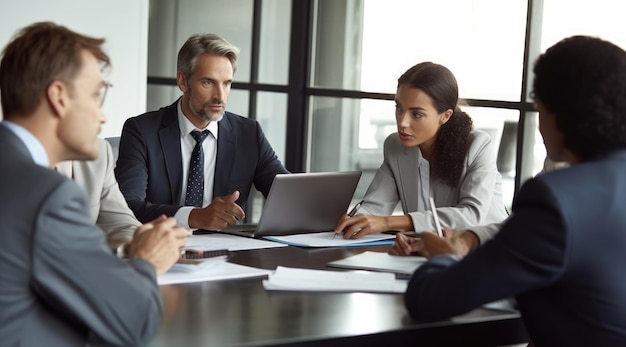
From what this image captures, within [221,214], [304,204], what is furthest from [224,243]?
[304,204]

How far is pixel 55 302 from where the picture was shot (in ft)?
5.79

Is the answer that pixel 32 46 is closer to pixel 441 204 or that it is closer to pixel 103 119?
pixel 103 119

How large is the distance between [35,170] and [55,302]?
258 mm

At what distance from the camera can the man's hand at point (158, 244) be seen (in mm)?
2135

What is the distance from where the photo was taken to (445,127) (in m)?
3.88

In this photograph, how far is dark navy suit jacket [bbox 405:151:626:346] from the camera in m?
1.87

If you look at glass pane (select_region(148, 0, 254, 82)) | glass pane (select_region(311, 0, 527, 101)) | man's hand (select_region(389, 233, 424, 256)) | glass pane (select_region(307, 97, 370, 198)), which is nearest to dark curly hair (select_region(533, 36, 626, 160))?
man's hand (select_region(389, 233, 424, 256))

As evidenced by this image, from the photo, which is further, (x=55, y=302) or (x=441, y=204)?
(x=441, y=204)

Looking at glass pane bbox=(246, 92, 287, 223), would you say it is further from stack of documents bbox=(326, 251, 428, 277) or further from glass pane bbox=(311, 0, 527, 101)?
stack of documents bbox=(326, 251, 428, 277)

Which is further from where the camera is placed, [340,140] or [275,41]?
[275,41]

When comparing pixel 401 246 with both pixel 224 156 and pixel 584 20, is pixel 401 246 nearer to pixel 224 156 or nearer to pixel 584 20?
pixel 224 156

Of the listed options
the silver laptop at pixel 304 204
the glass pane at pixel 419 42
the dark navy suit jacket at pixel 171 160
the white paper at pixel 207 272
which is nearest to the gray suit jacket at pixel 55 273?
the white paper at pixel 207 272

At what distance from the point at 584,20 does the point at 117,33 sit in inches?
103

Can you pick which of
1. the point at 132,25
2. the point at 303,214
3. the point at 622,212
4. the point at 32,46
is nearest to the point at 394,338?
the point at 622,212
